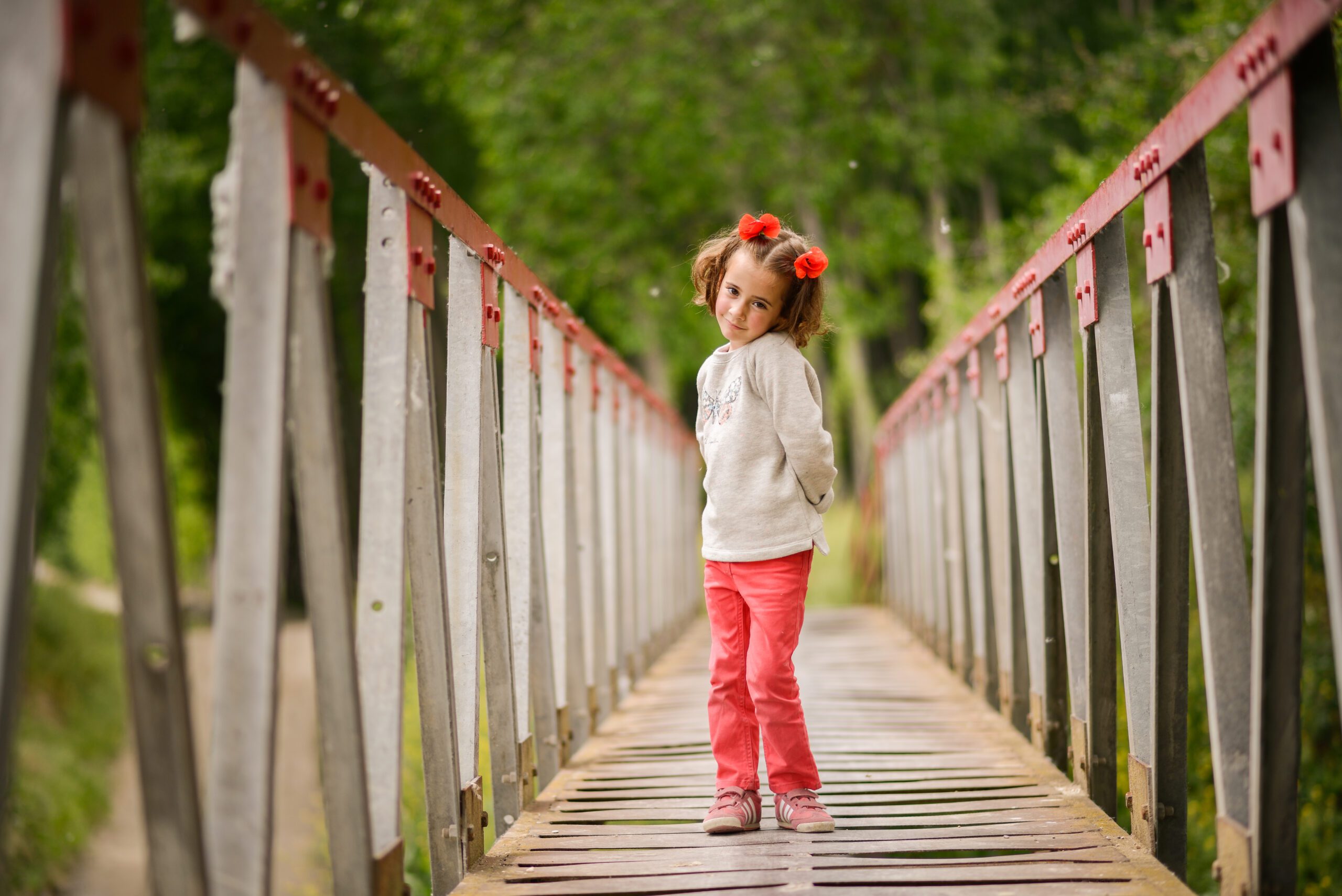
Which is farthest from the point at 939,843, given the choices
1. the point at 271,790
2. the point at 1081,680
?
the point at 271,790

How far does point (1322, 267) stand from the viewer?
5.24 feet

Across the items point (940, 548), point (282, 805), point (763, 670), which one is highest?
point (940, 548)

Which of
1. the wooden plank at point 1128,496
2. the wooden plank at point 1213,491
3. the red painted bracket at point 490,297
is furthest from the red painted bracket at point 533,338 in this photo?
the wooden plank at point 1213,491

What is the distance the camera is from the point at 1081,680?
9.58ft

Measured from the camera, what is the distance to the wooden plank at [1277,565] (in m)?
1.73

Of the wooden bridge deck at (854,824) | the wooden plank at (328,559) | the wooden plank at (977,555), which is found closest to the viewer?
the wooden plank at (328,559)

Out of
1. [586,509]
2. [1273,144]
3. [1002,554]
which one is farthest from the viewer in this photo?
[586,509]

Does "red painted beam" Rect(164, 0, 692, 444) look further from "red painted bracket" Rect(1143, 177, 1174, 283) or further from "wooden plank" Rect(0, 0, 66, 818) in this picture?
"red painted bracket" Rect(1143, 177, 1174, 283)

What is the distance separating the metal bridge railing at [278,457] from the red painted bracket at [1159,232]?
1186 millimetres

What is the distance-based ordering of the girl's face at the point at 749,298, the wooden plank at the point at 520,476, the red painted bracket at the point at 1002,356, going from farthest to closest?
1. the red painted bracket at the point at 1002,356
2. the wooden plank at the point at 520,476
3. the girl's face at the point at 749,298

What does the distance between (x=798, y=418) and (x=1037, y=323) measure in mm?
746

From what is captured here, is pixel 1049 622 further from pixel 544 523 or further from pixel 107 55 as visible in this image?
pixel 107 55

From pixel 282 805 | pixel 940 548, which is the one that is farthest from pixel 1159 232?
pixel 282 805

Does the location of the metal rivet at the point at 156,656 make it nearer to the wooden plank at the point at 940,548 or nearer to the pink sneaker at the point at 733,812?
the pink sneaker at the point at 733,812
